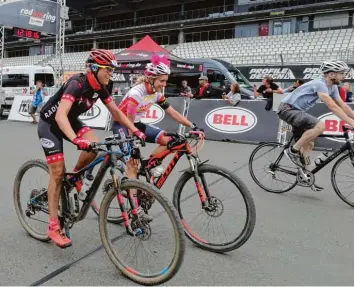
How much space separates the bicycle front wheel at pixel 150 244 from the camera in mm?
2570

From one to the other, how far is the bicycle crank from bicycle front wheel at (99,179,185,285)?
107 inches

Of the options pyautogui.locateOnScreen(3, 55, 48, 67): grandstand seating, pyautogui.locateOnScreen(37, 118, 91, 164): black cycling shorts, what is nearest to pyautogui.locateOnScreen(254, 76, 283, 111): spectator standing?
pyautogui.locateOnScreen(37, 118, 91, 164): black cycling shorts

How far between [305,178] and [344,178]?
0.48m

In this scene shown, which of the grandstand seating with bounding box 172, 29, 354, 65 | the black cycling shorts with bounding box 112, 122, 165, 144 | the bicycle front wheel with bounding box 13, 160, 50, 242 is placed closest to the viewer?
the bicycle front wheel with bounding box 13, 160, 50, 242

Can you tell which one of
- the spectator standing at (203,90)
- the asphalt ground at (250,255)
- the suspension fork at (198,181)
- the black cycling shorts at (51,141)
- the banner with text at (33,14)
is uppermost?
the banner with text at (33,14)

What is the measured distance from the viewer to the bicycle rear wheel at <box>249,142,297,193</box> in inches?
207

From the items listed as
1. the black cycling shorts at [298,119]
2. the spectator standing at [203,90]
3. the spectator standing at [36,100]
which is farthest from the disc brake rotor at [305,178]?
the spectator standing at [36,100]

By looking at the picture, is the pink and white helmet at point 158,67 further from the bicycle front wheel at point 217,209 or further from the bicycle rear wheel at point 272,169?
the bicycle rear wheel at point 272,169

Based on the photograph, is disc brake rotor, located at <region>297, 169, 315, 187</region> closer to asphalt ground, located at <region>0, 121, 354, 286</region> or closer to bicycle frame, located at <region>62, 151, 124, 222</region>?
asphalt ground, located at <region>0, 121, 354, 286</region>

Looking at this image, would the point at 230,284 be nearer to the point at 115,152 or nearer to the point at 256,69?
the point at 115,152

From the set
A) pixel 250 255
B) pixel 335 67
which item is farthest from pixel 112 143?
→ pixel 335 67

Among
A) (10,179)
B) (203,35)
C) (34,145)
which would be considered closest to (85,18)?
(203,35)

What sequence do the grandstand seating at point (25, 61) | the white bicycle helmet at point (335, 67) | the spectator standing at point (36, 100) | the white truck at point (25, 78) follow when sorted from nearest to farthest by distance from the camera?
the white bicycle helmet at point (335, 67) → the spectator standing at point (36, 100) → the white truck at point (25, 78) → the grandstand seating at point (25, 61)

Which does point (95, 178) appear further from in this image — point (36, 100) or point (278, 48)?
point (278, 48)
